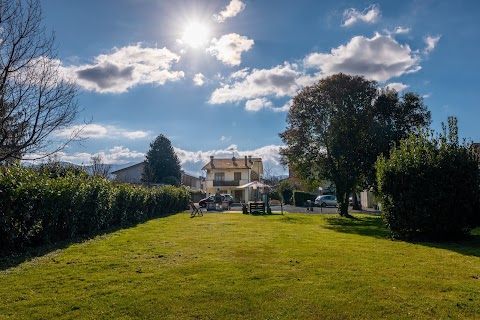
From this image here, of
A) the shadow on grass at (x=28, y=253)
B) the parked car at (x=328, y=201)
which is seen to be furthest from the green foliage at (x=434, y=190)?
the parked car at (x=328, y=201)

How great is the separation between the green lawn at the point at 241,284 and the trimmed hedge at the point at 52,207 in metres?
1.18

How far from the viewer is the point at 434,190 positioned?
13305mm

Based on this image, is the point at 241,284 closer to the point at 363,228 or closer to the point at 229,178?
the point at 363,228

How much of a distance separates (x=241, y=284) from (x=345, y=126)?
19.5 m

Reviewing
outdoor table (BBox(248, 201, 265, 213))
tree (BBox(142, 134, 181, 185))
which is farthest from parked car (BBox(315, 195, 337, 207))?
tree (BBox(142, 134, 181, 185))

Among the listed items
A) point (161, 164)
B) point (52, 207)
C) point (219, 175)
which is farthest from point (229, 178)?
point (52, 207)

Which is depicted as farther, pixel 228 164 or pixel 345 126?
pixel 228 164

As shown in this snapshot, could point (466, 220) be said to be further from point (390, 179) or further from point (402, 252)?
point (402, 252)

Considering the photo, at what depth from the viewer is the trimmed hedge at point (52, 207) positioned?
356 inches

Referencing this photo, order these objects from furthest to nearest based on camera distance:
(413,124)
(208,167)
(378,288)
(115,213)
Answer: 1. (208,167)
2. (413,124)
3. (115,213)
4. (378,288)

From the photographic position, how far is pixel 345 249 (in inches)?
420

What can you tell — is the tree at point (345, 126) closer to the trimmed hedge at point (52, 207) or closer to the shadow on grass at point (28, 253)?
the trimmed hedge at point (52, 207)

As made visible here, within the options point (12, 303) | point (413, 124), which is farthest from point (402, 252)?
point (413, 124)

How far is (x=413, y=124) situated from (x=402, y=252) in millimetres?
17546
